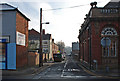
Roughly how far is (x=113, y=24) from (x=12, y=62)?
15.1 m

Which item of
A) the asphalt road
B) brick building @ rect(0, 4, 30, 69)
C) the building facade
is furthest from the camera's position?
the building facade

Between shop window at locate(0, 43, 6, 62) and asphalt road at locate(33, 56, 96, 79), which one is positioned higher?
shop window at locate(0, 43, 6, 62)

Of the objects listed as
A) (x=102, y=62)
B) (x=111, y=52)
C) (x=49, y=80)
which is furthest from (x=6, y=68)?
(x=111, y=52)

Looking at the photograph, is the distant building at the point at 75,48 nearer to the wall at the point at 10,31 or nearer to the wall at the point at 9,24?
the wall at the point at 10,31

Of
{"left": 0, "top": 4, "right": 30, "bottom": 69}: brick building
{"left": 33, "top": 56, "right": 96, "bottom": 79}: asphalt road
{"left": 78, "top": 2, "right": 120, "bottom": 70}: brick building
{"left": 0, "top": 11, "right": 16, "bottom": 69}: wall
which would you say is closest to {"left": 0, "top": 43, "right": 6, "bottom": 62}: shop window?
{"left": 0, "top": 4, "right": 30, "bottom": 69}: brick building

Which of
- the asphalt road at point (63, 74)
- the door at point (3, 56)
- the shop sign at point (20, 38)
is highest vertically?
the shop sign at point (20, 38)

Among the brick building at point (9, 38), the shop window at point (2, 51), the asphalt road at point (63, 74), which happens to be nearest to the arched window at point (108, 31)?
the asphalt road at point (63, 74)

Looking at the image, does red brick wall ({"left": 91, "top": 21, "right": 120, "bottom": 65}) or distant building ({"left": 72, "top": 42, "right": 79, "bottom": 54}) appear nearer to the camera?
red brick wall ({"left": 91, "top": 21, "right": 120, "bottom": 65})

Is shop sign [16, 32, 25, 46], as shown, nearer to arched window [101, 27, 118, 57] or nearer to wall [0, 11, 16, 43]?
wall [0, 11, 16, 43]

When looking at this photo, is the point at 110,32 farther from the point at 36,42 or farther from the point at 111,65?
the point at 36,42

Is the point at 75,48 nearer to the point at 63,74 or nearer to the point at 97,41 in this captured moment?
the point at 97,41

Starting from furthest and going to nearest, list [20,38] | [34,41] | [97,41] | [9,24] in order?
[34,41], [97,41], [20,38], [9,24]

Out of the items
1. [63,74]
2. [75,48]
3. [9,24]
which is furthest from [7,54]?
[75,48]

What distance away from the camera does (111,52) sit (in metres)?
20.6
